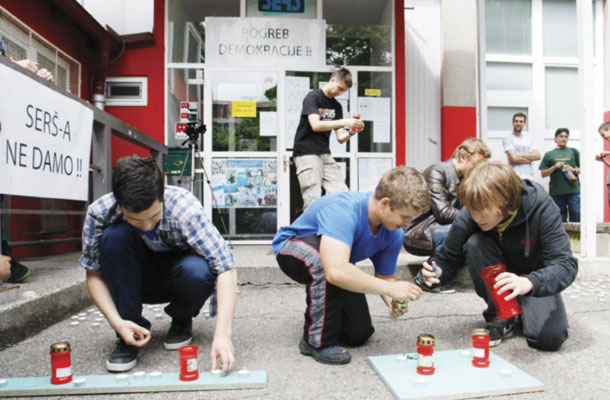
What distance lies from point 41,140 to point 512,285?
2.64 m

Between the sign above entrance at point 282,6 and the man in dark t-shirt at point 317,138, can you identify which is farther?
the sign above entrance at point 282,6

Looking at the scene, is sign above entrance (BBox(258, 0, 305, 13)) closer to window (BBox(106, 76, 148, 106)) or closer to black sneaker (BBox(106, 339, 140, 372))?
window (BBox(106, 76, 148, 106))

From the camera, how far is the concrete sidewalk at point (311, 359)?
5.46 ft

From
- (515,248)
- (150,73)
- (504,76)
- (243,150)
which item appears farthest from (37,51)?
(504,76)

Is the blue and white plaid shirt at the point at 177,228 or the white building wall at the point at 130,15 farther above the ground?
the white building wall at the point at 130,15

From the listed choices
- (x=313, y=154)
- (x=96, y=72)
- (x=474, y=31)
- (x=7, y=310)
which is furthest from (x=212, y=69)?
(x=7, y=310)

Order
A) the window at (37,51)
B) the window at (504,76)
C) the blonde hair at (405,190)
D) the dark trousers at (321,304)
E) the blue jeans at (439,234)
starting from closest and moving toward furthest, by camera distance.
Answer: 1. the blonde hair at (405,190)
2. the dark trousers at (321,304)
3. the blue jeans at (439,234)
4. the window at (37,51)
5. the window at (504,76)

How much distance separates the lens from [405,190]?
175 cm

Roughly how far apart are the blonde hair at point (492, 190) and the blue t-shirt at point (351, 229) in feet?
1.22

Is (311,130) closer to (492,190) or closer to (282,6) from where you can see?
(492,190)

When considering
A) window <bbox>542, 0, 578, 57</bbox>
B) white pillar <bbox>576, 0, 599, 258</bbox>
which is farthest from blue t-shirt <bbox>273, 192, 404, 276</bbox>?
window <bbox>542, 0, 578, 57</bbox>

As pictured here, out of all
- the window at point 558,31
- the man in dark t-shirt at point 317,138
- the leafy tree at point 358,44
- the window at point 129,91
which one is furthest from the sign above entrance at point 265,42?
the window at point 558,31

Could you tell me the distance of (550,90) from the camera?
21.8ft

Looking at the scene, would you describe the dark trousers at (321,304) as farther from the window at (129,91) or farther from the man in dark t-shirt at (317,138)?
the window at (129,91)
